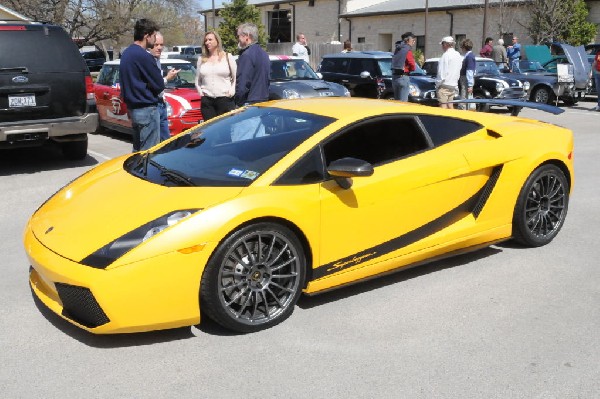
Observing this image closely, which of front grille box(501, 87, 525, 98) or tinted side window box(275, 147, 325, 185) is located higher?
tinted side window box(275, 147, 325, 185)

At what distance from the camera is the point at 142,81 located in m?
7.27

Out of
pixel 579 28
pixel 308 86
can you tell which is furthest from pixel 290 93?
pixel 579 28

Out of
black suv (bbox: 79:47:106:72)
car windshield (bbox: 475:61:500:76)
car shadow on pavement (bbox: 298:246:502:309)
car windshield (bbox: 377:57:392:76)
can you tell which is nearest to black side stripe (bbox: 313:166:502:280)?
car shadow on pavement (bbox: 298:246:502:309)

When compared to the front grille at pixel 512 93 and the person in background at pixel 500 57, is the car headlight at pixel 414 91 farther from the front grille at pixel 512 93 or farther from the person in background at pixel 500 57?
the person in background at pixel 500 57

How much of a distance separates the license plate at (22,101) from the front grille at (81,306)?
17.0ft

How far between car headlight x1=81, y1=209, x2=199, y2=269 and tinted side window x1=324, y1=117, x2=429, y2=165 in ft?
3.47

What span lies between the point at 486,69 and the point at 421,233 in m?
13.9

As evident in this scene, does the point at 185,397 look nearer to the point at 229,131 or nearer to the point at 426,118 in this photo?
the point at 229,131

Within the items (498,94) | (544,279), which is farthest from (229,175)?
(498,94)

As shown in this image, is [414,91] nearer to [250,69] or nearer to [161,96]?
[250,69]

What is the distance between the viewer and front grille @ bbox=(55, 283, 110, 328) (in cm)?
339

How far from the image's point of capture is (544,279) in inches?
186

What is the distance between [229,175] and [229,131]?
0.76 metres

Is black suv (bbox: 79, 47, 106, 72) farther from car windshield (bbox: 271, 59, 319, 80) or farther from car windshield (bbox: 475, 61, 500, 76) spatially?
car windshield (bbox: 271, 59, 319, 80)
